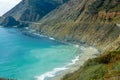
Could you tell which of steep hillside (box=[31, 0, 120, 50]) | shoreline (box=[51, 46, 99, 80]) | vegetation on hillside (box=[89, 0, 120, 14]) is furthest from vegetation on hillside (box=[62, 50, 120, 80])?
vegetation on hillside (box=[89, 0, 120, 14])

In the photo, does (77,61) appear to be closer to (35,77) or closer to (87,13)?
(35,77)

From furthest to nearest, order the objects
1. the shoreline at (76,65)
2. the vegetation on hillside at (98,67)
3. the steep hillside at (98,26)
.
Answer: the steep hillside at (98,26), the shoreline at (76,65), the vegetation on hillside at (98,67)

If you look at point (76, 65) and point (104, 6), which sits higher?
point (104, 6)

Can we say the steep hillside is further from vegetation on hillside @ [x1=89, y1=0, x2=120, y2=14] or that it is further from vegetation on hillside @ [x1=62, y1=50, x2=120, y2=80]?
vegetation on hillside @ [x1=62, y1=50, x2=120, y2=80]

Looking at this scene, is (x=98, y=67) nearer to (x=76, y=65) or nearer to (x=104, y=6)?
(x=76, y=65)

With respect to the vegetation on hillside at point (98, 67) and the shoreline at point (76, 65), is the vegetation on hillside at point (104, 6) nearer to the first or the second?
the shoreline at point (76, 65)

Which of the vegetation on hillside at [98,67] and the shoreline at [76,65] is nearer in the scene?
the vegetation on hillside at [98,67]

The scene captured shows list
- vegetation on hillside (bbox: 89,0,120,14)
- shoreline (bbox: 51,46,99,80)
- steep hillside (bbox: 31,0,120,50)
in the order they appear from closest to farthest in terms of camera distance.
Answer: shoreline (bbox: 51,46,99,80) < steep hillside (bbox: 31,0,120,50) < vegetation on hillside (bbox: 89,0,120,14)

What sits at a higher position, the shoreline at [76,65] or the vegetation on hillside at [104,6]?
the vegetation on hillside at [104,6]

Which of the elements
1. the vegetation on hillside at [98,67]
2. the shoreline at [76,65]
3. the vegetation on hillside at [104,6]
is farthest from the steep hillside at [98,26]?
the vegetation on hillside at [98,67]

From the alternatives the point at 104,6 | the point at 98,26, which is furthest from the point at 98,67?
the point at 104,6

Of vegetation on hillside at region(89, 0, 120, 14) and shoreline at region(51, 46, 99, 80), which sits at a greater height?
vegetation on hillside at region(89, 0, 120, 14)

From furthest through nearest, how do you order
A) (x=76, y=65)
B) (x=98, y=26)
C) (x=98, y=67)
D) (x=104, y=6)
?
1. (x=104, y=6)
2. (x=98, y=26)
3. (x=76, y=65)
4. (x=98, y=67)
